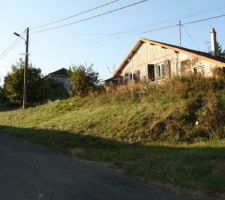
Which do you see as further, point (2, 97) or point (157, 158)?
point (2, 97)

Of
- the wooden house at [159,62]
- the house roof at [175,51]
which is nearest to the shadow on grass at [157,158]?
the wooden house at [159,62]

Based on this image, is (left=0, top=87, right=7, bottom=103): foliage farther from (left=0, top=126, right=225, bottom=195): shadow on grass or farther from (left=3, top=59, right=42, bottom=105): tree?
(left=0, top=126, right=225, bottom=195): shadow on grass

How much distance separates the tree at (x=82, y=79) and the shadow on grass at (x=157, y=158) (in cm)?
1439

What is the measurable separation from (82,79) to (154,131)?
17.5m

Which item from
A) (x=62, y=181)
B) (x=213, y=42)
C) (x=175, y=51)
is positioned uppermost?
(x=213, y=42)

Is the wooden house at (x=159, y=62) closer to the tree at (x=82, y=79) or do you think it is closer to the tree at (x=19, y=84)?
the tree at (x=82, y=79)

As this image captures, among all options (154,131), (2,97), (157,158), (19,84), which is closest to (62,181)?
(157,158)

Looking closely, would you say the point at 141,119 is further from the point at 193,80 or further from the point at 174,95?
the point at 193,80

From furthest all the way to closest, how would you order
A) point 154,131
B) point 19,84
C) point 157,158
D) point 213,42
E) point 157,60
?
point 19,84 → point 157,60 → point 213,42 → point 154,131 → point 157,158

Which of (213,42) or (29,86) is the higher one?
(213,42)

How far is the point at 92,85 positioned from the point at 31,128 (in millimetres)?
11635

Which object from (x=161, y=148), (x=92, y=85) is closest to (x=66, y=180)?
(x=161, y=148)

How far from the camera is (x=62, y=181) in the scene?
11.7m

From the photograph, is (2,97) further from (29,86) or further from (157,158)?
(157,158)
